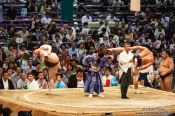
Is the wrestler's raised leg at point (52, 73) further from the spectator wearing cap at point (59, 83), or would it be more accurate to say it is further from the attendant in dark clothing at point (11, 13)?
the attendant in dark clothing at point (11, 13)

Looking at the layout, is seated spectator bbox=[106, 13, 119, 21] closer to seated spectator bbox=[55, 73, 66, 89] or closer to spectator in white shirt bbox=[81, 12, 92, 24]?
spectator in white shirt bbox=[81, 12, 92, 24]

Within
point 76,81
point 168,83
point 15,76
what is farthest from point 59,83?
point 168,83

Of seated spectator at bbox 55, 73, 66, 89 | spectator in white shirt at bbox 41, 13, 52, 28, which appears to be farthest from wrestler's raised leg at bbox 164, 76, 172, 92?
spectator in white shirt at bbox 41, 13, 52, 28

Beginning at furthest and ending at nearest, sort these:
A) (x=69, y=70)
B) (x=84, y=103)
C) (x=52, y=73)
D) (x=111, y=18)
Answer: (x=111, y=18)
(x=69, y=70)
(x=52, y=73)
(x=84, y=103)

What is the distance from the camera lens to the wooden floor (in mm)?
7539

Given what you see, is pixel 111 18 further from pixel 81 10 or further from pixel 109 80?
pixel 109 80

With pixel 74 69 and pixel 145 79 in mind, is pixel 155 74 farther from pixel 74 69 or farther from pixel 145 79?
pixel 74 69

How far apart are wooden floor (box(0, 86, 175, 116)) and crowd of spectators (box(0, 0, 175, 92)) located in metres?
0.56

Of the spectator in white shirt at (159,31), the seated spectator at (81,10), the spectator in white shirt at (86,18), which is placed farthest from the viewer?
the seated spectator at (81,10)

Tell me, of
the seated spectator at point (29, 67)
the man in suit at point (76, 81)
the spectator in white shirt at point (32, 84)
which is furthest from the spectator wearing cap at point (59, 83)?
the seated spectator at point (29, 67)

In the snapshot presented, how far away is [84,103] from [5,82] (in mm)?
2237

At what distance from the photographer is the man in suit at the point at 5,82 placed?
9805 mm

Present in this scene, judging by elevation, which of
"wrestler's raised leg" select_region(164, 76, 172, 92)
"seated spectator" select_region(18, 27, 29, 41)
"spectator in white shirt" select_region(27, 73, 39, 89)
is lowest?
"wrestler's raised leg" select_region(164, 76, 172, 92)

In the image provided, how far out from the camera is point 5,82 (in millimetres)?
9930
